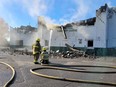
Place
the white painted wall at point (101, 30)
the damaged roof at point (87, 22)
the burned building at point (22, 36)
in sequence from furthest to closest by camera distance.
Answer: the burned building at point (22, 36) < the damaged roof at point (87, 22) < the white painted wall at point (101, 30)

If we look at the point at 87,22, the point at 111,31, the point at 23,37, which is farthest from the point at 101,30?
the point at 23,37

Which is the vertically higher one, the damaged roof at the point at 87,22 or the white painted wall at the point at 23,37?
the damaged roof at the point at 87,22

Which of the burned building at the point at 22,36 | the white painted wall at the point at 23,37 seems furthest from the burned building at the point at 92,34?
the burned building at the point at 22,36

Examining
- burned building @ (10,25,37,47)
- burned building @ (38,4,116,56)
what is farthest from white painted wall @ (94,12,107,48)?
burned building @ (10,25,37,47)

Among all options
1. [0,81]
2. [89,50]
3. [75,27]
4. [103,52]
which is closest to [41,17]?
[75,27]

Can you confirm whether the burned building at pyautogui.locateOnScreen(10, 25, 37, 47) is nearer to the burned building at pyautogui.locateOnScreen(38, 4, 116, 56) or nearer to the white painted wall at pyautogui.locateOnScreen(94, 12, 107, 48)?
the burned building at pyautogui.locateOnScreen(38, 4, 116, 56)

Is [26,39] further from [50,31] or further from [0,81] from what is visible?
[0,81]

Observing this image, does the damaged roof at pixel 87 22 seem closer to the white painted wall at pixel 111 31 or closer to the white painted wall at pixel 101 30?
the white painted wall at pixel 101 30

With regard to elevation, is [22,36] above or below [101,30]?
above

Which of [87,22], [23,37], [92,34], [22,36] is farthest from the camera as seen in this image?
[22,36]

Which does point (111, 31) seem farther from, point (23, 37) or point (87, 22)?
point (23, 37)

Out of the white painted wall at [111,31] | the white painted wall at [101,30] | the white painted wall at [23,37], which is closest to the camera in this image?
the white painted wall at [101,30]

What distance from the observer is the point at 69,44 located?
90.6 ft

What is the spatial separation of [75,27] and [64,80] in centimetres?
1958
